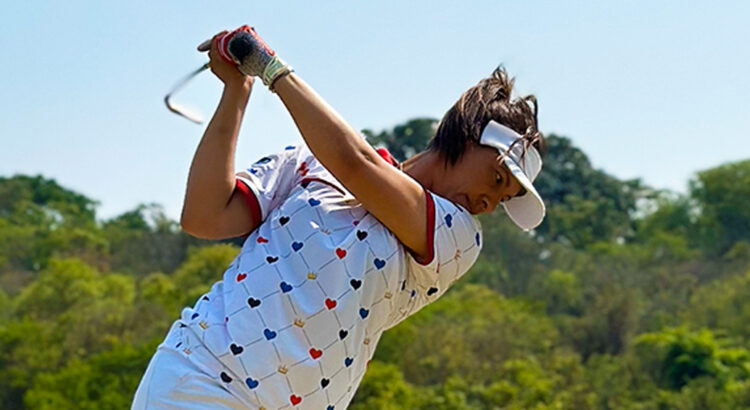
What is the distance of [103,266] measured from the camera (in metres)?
23.2

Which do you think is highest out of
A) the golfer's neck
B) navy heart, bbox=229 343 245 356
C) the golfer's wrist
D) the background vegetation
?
the background vegetation

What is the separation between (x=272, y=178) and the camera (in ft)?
6.39

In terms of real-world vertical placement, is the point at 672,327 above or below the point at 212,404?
above

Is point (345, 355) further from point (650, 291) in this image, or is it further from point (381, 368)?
point (650, 291)

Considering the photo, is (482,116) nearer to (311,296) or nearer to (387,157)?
(387,157)

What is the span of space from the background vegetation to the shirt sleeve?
960 cm

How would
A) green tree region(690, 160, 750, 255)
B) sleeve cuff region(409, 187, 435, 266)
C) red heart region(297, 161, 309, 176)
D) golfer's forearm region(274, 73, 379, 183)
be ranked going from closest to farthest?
1. golfer's forearm region(274, 73, 379, 183)
2. sleeve cuff region(409, 187, 435, 266)
3. red heart region(297, 161, 309, 176)
4. green tree region(690, 160, 750, 255)

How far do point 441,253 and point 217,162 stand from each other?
0.38 meters

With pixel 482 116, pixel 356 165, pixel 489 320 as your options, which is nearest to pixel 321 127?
pixel 356 165

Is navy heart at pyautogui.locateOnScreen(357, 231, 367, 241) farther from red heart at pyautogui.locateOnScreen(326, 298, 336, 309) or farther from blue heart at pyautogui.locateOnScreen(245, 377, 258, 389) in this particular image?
blue heart at pyautogui.locateOnScreen(245, 377, 258, 389)

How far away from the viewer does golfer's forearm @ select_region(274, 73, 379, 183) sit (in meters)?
1.70

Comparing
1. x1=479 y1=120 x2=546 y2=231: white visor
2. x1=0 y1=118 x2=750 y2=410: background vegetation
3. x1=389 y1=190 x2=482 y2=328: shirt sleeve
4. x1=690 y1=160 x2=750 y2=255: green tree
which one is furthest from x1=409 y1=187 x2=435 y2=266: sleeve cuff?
x1=690 y1=160 x2=750 y2=255: green tree

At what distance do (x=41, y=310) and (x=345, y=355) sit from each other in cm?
1818

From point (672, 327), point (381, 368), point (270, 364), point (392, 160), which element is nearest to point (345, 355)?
point (270, 364)
